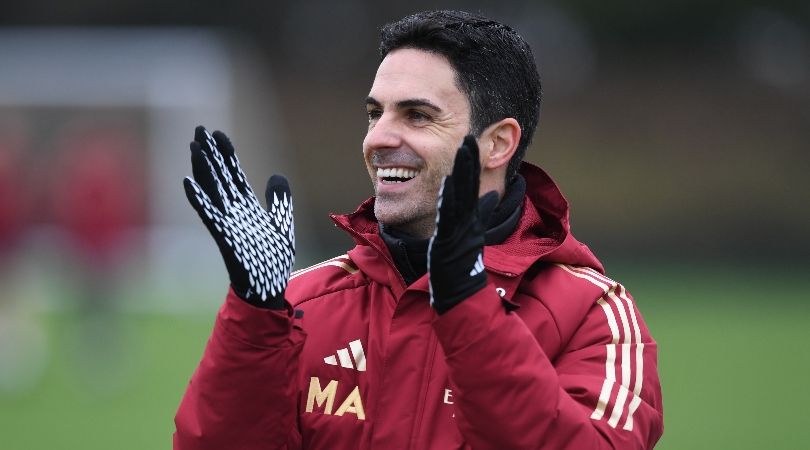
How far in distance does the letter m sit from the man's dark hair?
57cm

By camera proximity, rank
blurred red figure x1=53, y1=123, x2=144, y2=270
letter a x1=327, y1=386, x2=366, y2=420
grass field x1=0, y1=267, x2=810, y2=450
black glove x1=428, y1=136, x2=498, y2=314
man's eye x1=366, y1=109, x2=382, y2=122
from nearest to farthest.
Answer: black glove x1=428, y1=136, x2=498, y2=314 → letter a x1=327, y1=386, x2=366, y2=420 → man's eye x1=366, y1=109, x2=382, y2=122 → grass field x1=0, y1=267, x2=810, y2=450 → blurred red figure x1=53, y1=123, x2=144, y2=270

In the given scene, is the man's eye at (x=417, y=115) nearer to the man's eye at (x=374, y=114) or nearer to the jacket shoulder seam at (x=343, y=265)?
the man's eye at (x=374, y=114)

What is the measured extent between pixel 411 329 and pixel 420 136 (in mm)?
378

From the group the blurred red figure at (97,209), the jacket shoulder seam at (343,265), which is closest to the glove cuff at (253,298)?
the jacket shoulder seam at (343,265)

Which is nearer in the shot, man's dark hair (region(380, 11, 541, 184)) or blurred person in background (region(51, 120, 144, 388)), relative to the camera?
man's dark hair (region(380, 11, 541, 184))

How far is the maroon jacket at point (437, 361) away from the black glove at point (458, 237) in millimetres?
30

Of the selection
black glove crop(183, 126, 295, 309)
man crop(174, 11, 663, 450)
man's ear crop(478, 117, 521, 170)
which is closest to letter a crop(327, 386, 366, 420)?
man crop(174, 11, 663, 450)

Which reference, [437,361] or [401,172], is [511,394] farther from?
[401,172]

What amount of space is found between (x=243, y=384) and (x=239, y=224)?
29 centimetres

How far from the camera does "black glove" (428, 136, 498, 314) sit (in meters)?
2.12

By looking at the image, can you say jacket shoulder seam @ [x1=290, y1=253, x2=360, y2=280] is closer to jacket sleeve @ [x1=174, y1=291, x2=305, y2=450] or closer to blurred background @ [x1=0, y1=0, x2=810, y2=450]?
jacket sleeve @ [x1=174, y1=291, x2=305, y2=450]

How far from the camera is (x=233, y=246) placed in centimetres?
225

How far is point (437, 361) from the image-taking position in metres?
2.39

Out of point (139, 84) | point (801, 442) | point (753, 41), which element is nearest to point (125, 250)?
point (801, 442)
